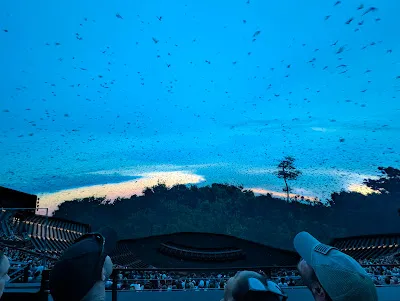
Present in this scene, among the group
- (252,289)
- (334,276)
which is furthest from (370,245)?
(252,289)

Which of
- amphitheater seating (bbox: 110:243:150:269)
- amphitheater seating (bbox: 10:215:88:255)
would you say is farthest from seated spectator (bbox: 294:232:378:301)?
amphitheater seating (bbox: 110:243:150:269)

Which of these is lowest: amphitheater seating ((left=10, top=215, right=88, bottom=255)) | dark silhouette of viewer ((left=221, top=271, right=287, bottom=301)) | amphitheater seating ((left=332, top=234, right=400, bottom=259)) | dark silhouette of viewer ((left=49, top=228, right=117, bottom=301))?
amphitheater seating ((left=332, top=234, right=400, bottom=259))

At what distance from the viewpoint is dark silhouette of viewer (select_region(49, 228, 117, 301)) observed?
4.35 ft

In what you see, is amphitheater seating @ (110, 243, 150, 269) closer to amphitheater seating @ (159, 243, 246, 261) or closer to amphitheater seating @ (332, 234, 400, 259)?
amphitheater seating @ (159, 243, 246, 261)

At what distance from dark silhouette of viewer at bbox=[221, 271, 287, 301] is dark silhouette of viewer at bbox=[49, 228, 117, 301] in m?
0.63

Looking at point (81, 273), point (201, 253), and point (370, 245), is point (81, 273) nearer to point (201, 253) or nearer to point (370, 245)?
point (201, 253)

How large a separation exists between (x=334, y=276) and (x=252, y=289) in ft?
1.11

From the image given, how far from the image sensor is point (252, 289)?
119 centimetres

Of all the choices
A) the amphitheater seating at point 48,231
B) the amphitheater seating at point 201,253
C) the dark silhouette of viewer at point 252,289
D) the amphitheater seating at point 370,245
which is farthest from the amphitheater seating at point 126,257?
the dark silhouette of viewer at point 252,289

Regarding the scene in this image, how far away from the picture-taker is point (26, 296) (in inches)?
155

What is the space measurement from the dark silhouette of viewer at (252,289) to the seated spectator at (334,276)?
0.52 feet

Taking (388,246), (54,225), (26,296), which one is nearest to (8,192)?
(54,225)

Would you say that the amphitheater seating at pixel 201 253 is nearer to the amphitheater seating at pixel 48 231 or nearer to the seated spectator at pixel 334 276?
the amphitheater seating at pixel 48 231

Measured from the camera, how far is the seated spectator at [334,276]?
1.17 m
